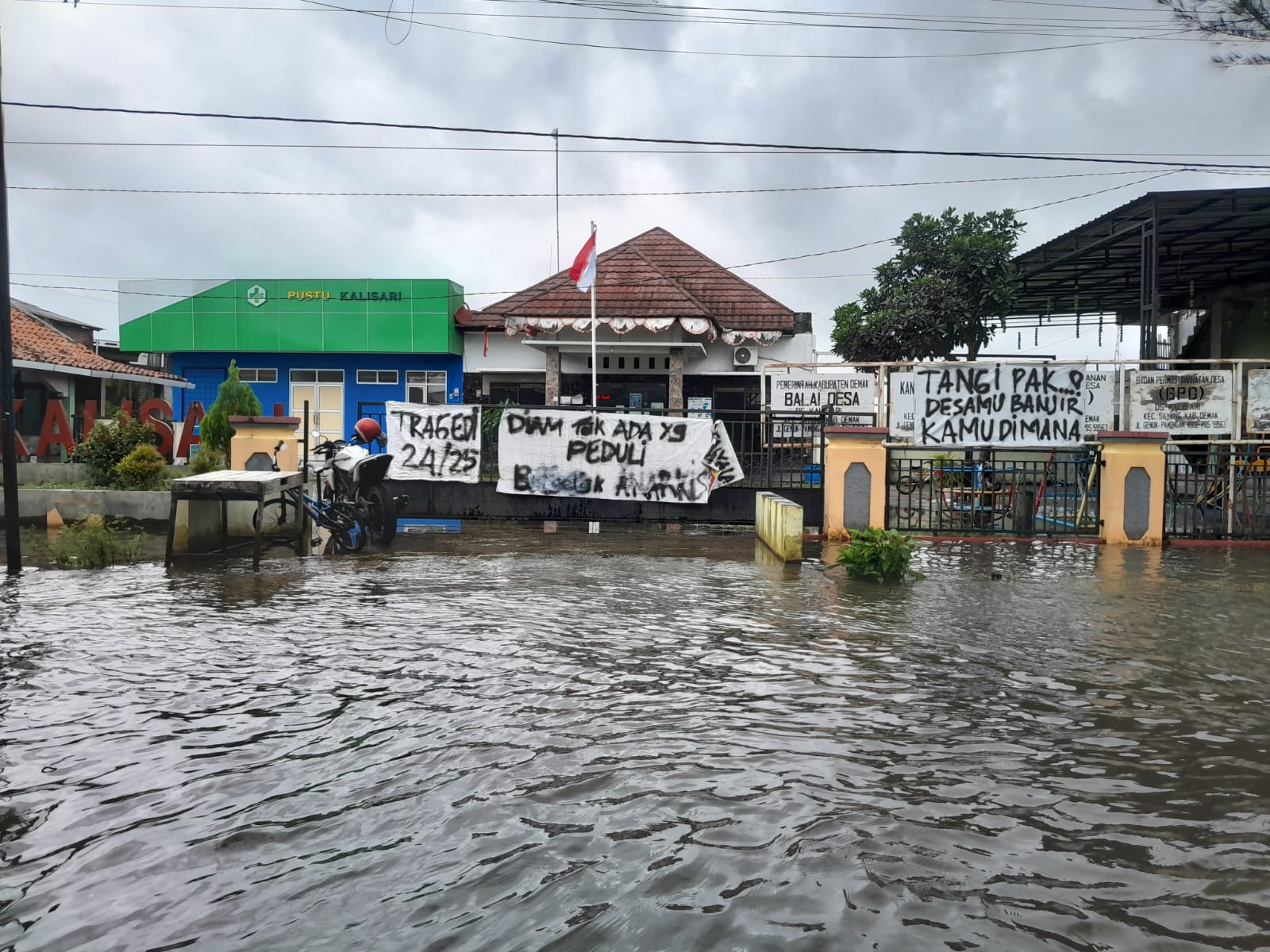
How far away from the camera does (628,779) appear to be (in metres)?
4.79

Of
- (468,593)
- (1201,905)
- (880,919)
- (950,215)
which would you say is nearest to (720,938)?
(880,919)

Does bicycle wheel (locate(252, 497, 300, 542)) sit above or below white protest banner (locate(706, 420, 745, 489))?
below

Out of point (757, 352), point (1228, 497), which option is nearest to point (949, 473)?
point (1228, 497)

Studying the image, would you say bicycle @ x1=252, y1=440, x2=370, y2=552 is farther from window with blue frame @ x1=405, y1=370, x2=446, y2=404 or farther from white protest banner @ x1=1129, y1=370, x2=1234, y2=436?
window with blue frame @ x1=405, y1=370, x2=446, y2=404

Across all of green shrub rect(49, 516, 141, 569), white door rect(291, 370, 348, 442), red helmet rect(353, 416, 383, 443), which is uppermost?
white door rect(291, 370, 348, 442)

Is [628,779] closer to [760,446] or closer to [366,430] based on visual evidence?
[366,430]

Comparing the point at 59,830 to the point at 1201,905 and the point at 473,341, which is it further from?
the point at 473,341

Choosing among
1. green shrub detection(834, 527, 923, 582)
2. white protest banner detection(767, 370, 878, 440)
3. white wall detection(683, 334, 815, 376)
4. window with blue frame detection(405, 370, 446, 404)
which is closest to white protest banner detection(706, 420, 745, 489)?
white protest banner detection(767, 370, 878, 440)

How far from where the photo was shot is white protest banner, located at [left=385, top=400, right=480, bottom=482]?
52.2ft

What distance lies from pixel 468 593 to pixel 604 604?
58.7 inches

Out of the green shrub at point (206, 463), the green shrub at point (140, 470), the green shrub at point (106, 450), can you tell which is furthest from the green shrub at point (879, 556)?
the green shrub at point (106, 450)

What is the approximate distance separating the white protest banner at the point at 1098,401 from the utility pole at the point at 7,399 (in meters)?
Answer: 14.8

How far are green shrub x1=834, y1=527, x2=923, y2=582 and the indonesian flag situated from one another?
38.5ft

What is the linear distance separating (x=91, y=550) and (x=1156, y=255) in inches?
733
